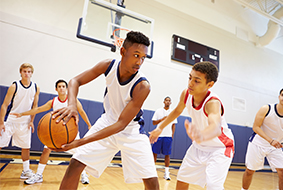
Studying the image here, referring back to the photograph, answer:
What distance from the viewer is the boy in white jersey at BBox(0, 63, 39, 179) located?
3377 mm

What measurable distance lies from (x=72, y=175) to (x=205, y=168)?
4.10 feet

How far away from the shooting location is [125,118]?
1.59m

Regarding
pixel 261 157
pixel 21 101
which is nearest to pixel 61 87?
pixel 21 101

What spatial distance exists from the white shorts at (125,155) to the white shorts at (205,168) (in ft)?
1.49

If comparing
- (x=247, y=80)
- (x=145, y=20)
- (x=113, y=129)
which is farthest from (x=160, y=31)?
(x=113, y=129)

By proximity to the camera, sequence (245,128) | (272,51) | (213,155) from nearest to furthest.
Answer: (213,155) < (245,128) < (272,51)

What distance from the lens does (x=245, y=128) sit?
29.0ft

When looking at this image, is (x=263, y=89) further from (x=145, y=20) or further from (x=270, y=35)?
(x=145, y=20)

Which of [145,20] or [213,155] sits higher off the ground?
[145,20]

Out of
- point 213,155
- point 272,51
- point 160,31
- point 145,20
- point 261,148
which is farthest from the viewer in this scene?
point 272,51

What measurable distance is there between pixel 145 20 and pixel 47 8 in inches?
115

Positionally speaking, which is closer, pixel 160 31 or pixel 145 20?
pixel 145 20

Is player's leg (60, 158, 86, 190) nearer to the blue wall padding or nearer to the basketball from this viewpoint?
the basketball

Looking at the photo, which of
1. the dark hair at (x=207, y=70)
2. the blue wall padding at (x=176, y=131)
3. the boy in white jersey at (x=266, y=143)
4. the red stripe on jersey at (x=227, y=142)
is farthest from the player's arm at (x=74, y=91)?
the blue wall padding at (x=176, y=131)
